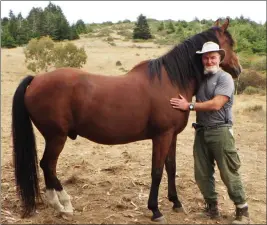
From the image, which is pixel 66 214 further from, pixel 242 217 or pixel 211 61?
pixel 211 61

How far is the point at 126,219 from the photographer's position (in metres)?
3.82

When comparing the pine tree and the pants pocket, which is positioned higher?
the pine tree

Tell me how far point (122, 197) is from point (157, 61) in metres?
1.78

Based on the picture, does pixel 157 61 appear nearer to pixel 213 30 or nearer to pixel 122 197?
pixel 213 30

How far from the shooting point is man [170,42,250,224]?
12.0ft

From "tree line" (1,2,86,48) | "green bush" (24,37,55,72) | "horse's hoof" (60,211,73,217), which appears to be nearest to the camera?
"horse's hoof" (60,211,73,217)

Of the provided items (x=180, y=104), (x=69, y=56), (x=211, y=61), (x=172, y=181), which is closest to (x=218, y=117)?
(x=180, y=104)

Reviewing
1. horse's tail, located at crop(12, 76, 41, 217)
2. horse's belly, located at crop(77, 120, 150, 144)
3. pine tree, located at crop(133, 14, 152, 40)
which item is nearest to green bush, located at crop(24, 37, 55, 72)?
pine tree, located at crop(133, 14, 152, 40)

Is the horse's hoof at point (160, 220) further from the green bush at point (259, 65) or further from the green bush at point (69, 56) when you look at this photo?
the green bush at point (259, 65)

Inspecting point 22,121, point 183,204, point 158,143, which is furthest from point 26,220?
point 183,204

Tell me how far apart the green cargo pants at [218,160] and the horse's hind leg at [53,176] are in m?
1.48

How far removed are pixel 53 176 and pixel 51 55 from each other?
13.4 meters

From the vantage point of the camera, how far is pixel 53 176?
12.6ft

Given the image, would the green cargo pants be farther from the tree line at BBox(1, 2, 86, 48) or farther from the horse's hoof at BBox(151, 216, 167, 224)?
the tree line at BBox(1, 2, 86, 48)
